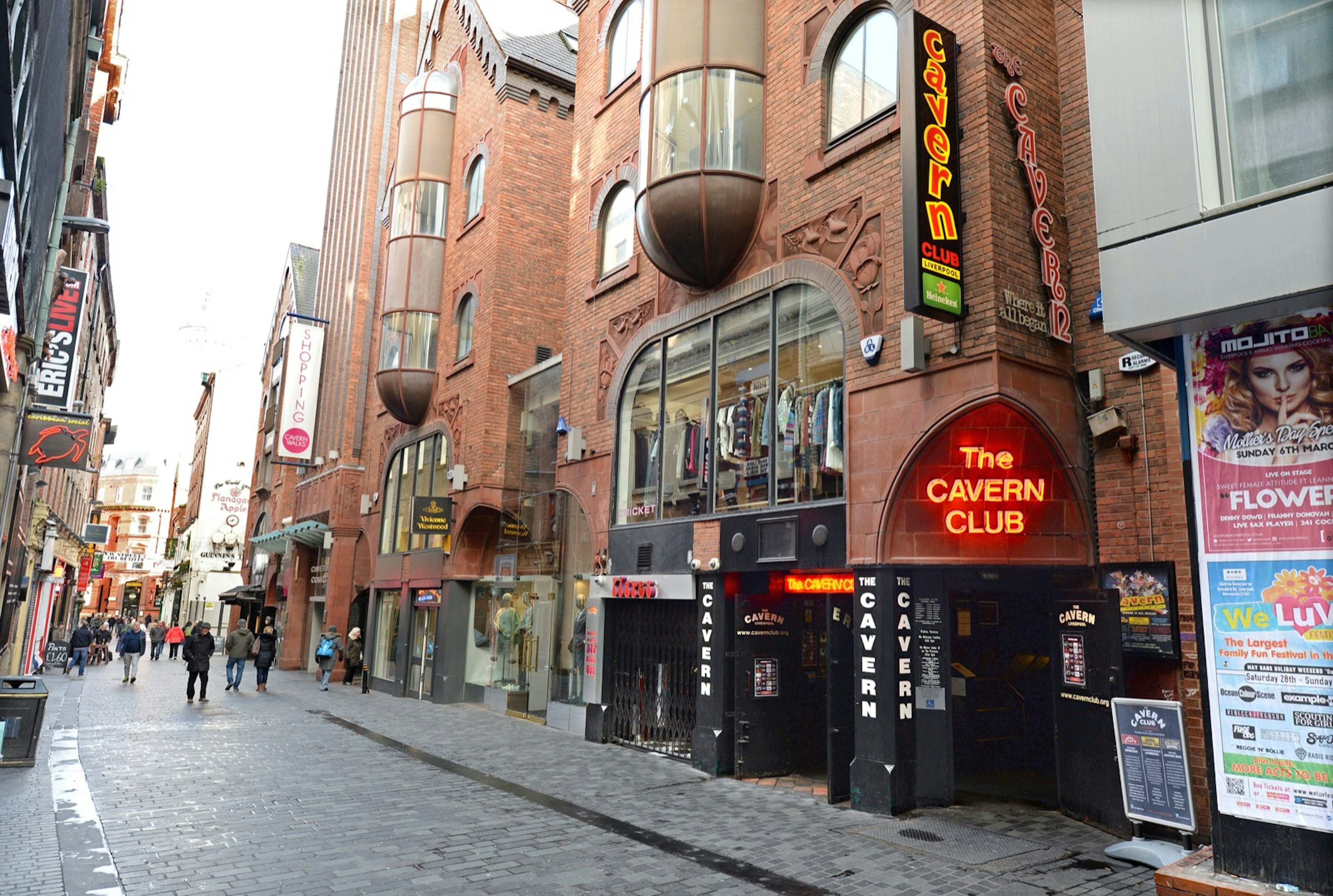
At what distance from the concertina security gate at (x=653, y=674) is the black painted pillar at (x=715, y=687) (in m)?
0.28

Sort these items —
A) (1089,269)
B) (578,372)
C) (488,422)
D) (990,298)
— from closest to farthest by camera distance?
(990,298)
(1089,269)
(578,372)
(488,422)

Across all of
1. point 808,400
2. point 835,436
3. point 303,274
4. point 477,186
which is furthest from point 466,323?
point 303,274

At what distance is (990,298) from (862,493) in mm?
2570

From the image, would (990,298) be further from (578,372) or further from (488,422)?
(488,422)

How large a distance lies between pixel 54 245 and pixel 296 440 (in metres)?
19.1

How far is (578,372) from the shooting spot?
1642cm

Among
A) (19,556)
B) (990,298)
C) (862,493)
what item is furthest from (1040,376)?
(19,556)

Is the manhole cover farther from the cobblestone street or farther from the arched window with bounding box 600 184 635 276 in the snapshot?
the arched window with bounding box 600 184 635 276

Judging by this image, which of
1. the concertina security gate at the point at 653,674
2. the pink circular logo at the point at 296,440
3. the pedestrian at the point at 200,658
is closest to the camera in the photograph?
the concertina security gate at the point at 653,674

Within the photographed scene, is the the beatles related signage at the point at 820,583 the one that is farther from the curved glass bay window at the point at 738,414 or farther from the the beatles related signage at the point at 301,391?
the the beatles related signage at the point at 301,391

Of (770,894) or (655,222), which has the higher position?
(655,222)

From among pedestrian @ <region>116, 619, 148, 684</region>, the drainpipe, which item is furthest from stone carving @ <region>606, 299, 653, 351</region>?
pedestrian @ <region>116, 619, 148, 684</region>

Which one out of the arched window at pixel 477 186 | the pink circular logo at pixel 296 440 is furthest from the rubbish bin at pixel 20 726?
the pink circular logo at pixel 296 440

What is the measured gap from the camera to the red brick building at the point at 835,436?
9172mm
